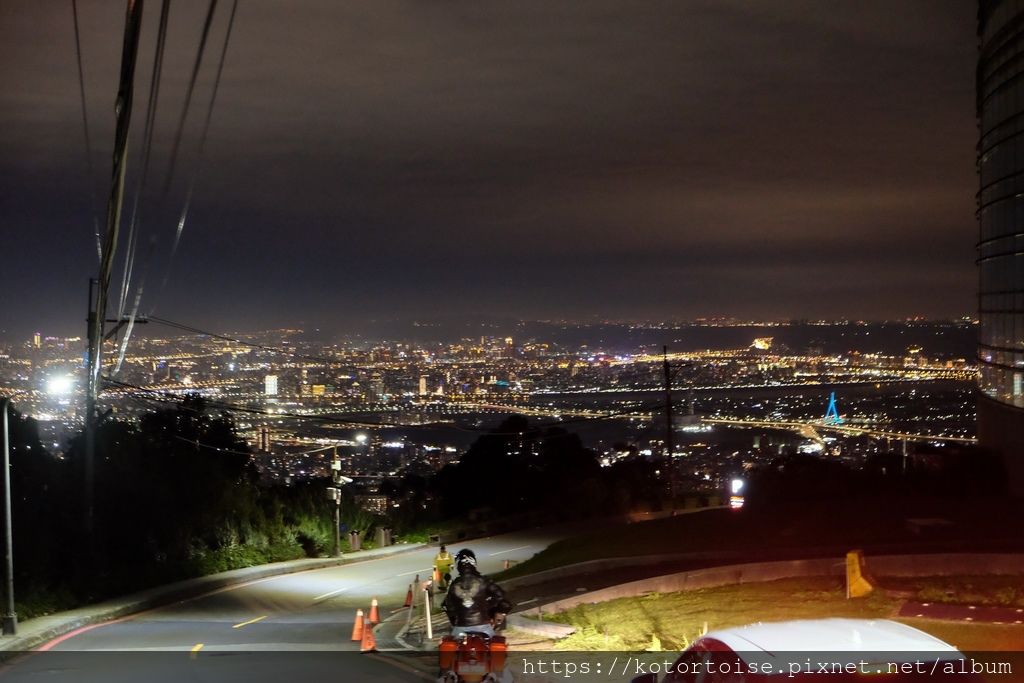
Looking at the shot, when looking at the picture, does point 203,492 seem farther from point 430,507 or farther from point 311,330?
point 311,330

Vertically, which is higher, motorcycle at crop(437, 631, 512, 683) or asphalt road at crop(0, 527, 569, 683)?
motorcycle at crop(437, 631, 512, 683)

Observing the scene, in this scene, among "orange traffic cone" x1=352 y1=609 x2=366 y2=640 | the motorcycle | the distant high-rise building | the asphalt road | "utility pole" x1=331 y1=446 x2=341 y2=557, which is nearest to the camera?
the motorcycle

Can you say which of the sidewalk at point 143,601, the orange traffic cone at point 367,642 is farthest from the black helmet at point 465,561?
the sidewalk at point 143,601

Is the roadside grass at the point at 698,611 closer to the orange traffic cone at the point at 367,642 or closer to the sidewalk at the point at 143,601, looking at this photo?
the orange traffic cone at the point at 367,642

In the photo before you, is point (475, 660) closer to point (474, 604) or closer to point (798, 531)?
point (474, 604)

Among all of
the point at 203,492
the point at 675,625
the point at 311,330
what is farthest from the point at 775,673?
the point at 311,330

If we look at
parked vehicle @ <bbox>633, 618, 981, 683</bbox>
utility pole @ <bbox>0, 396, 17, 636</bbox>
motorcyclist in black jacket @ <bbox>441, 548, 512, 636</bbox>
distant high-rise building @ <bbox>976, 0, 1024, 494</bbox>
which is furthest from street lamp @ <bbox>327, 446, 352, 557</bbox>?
parked vehicle @ <bbox>633, 618, 981, 683</bbox>

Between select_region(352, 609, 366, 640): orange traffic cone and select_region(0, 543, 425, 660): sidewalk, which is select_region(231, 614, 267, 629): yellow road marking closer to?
select_region(0, 543, 425, 660): sidewalk
